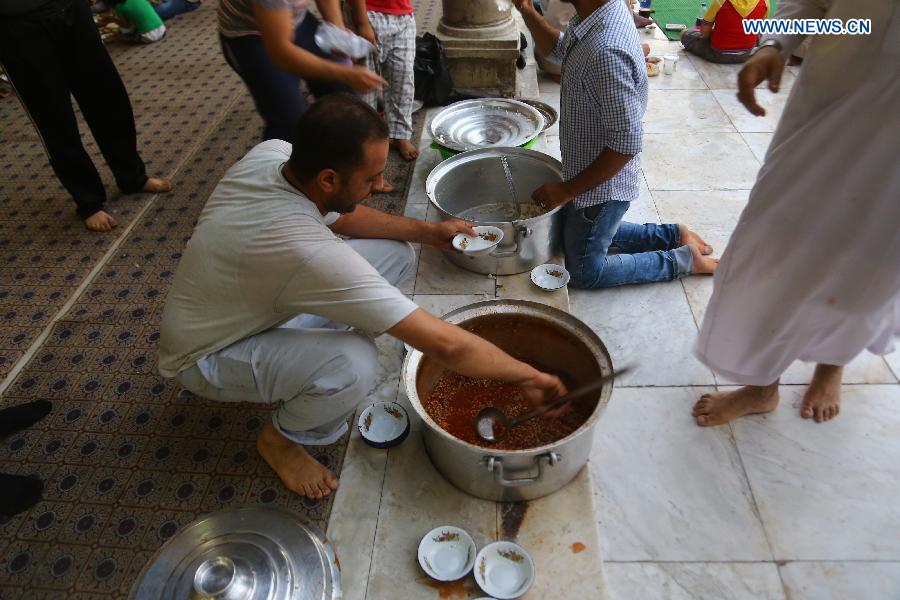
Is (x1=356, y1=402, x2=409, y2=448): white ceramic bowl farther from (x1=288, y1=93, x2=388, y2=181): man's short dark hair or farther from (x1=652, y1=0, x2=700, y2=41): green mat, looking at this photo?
(x1=652, y1=0, x2=700, y2=41): green mat

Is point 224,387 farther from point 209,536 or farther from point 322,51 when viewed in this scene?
point 322,51

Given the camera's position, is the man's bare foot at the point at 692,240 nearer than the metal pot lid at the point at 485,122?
Yes

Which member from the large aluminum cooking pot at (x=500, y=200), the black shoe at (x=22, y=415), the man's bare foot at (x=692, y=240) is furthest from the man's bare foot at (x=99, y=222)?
the man's bare foot at (x=692, y=240)

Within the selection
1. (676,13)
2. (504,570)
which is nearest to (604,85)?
(504,570)

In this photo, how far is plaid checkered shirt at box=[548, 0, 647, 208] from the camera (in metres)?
1.97

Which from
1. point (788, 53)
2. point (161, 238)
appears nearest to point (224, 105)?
point (161, 238)

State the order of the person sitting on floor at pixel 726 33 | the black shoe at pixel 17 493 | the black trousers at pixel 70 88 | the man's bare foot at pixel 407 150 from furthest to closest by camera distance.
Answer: the person sitting on floor at pixel 726 33 < the man's bare foot at pixel 407 150 < the black trousers at pixel 70 88 < the black shoe at pixel 17 493

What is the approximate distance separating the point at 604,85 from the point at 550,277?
83cm

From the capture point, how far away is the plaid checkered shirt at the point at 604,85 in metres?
1.97

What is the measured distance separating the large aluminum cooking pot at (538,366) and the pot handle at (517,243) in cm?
52

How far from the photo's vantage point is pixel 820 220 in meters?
1.51

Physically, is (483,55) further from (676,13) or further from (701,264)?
(676,13)

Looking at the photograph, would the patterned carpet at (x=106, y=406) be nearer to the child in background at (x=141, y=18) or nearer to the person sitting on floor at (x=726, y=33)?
the child in background at (x=141, y=18)

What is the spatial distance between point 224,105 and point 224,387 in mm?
3262
